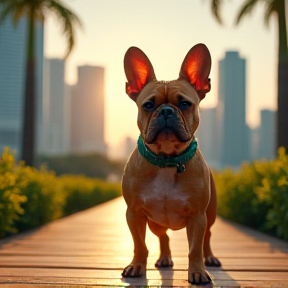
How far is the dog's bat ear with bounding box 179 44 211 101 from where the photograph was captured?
3580mm

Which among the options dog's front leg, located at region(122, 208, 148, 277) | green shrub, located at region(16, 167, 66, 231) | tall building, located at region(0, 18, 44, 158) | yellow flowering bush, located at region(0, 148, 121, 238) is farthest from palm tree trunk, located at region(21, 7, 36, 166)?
tall building, located at region(0, 18, 44, 158)

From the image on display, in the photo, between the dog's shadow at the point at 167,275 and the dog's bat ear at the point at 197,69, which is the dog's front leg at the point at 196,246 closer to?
the dog's shadow at the point at 167,275

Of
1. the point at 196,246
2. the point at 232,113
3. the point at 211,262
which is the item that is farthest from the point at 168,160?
the point at 232,113

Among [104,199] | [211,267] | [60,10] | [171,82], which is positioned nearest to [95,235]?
[211,267]

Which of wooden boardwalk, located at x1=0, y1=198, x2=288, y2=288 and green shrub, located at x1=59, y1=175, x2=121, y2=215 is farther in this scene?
green shrub, located at x1=59, y1=175, x2=121, y2=215

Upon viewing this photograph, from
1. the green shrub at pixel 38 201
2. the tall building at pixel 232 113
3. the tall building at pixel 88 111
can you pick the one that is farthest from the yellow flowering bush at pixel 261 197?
the tall building at pixel 232 113

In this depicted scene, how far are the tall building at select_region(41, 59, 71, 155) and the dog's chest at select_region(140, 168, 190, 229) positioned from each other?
6053 inches

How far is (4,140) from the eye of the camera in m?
126

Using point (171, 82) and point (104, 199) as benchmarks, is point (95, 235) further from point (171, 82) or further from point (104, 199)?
point (104, 199)

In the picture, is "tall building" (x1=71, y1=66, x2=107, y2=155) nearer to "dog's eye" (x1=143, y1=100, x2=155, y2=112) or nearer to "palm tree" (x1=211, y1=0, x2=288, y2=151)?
"palm tree" (x1=211, y1=0, x2=288, y2=151)

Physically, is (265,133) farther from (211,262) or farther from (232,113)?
(211,262)

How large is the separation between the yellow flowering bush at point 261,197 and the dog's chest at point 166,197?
292 cm

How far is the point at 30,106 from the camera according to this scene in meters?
14.4

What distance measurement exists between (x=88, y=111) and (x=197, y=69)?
147690 millimetres
